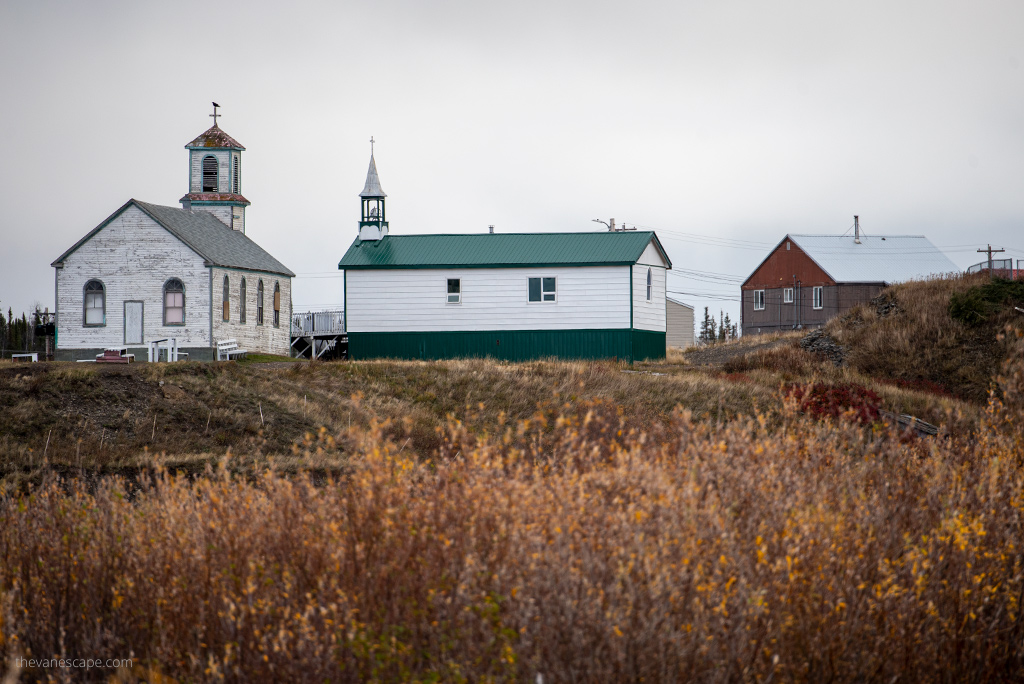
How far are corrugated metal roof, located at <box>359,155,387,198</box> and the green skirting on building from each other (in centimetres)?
568

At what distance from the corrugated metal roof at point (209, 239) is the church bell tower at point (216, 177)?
76 cm

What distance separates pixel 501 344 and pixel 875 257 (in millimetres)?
29254

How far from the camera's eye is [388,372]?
23391mm

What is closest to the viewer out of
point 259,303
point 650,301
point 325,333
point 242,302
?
point 650,301

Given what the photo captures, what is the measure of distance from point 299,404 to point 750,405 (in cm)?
1025

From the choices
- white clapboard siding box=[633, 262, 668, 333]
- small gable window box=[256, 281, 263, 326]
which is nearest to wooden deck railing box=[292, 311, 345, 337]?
small gable window box=[256, 281, 263, 326]

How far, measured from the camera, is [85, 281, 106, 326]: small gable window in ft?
99.4

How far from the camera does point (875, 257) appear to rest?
167 feet

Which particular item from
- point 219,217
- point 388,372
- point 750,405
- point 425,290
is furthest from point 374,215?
point 750,405

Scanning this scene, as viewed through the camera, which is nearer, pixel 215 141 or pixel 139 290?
pixel 139 290

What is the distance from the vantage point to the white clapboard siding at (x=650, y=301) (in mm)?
30188

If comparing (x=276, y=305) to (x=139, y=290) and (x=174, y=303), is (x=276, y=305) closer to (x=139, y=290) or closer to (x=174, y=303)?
(x=174, y=303)

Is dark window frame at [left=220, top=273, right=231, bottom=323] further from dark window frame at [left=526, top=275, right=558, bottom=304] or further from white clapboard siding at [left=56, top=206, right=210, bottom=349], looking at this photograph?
dark window frame at [left=526, top=275, right=558, bottom=304]

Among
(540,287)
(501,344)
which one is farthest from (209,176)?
(540,287)
